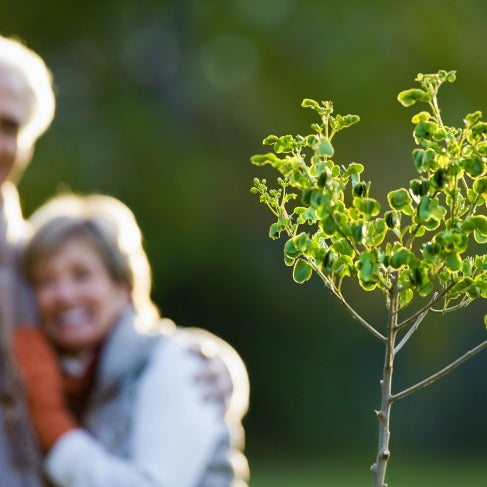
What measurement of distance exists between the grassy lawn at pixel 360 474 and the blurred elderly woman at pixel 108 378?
6.93 metres

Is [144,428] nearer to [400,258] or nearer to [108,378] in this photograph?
[108,378]

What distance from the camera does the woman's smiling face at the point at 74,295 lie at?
3236 mm

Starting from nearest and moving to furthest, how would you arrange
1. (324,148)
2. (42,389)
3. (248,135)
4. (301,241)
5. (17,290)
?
(324,148)
(301,241)
(42,389)
(17,290)
(248,135)

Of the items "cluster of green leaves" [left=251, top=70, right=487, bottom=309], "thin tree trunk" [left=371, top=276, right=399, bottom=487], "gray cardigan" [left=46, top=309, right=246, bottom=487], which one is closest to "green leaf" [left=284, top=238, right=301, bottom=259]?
"cluster of green leaves" [left=251, top=70, right=487, bottom=309]

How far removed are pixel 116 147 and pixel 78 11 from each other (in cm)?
152

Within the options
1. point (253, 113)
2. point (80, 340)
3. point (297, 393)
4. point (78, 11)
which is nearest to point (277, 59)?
point (253, 113)

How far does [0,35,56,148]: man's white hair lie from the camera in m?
3.28

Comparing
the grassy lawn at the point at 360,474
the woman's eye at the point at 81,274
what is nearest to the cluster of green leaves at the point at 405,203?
the woman's eye at the point at 81,274

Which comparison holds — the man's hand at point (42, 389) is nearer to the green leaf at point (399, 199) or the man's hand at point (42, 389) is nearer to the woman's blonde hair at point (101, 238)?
the woman's blonde hair at point (101, 238)

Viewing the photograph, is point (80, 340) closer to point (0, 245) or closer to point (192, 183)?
point (0, 245)

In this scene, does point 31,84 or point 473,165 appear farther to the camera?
point 31,84

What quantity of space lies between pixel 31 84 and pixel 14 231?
0.38 metres

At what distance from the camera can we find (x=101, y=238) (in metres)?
3.28

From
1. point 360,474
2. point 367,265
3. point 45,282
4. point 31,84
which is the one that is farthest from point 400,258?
point 360,474
